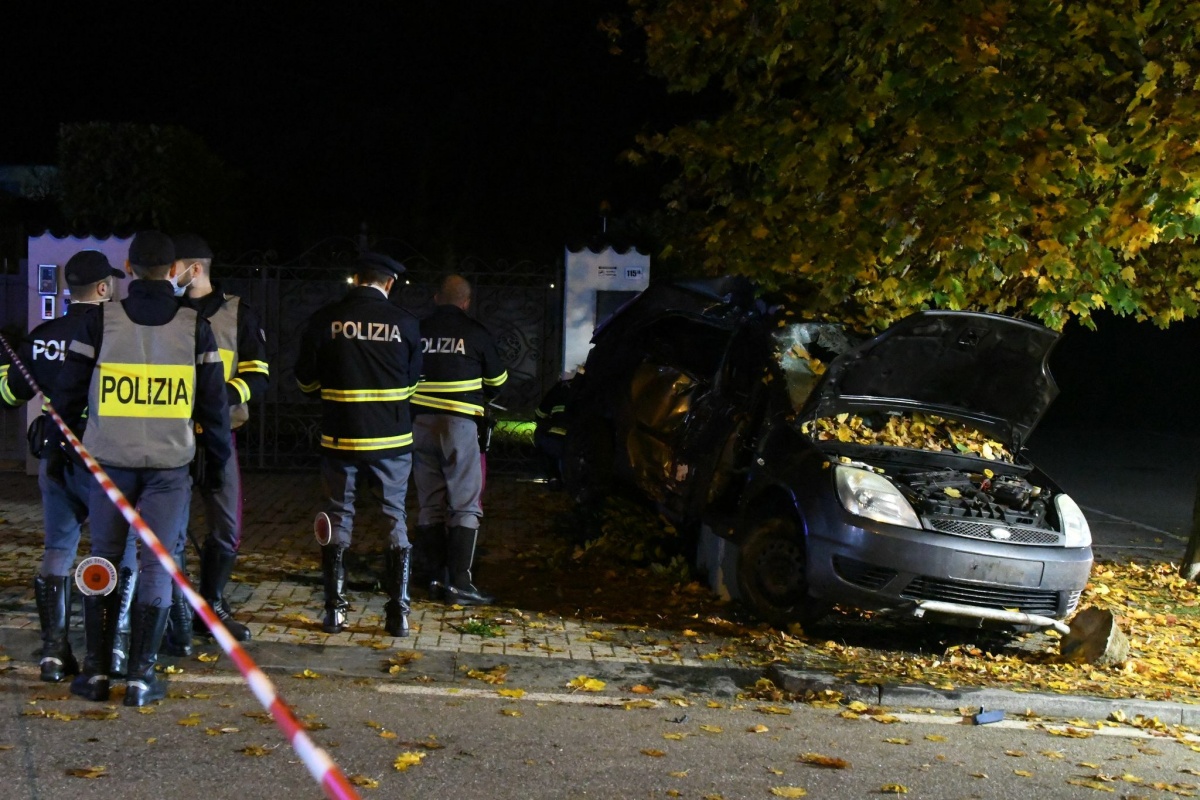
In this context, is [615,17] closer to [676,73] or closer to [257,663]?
[676,73]

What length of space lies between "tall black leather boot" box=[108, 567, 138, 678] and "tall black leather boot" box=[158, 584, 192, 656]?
414 mm

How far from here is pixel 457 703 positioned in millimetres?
5852

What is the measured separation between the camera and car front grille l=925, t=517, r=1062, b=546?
6996 mm

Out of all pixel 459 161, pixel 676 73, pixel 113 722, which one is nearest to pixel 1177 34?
pixel 676 73

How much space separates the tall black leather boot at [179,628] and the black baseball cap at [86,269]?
1.44 metres

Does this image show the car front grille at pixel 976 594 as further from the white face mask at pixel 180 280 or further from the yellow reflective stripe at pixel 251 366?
the white face mask at pixel 180 280

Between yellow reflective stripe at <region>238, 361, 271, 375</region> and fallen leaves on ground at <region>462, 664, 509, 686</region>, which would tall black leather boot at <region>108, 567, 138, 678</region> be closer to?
yellow reflective stripe at <region>238, 361, 271, 375</region>

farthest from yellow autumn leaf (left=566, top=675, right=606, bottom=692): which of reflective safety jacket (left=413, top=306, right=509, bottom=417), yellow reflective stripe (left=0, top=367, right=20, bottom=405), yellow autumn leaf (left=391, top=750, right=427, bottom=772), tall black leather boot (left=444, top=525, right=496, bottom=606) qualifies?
yellow reflective stripe (left=0, top=367, right=20, bottom=405)

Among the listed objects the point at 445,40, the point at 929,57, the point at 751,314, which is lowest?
the point at 751,314

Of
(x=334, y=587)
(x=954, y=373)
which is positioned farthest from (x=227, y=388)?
(x=954, y=373)

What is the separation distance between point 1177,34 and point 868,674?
4.44m

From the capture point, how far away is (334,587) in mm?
6887

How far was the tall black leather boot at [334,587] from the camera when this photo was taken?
6891 millimetres

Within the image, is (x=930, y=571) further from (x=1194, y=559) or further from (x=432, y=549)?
(x=1194, y=559)
